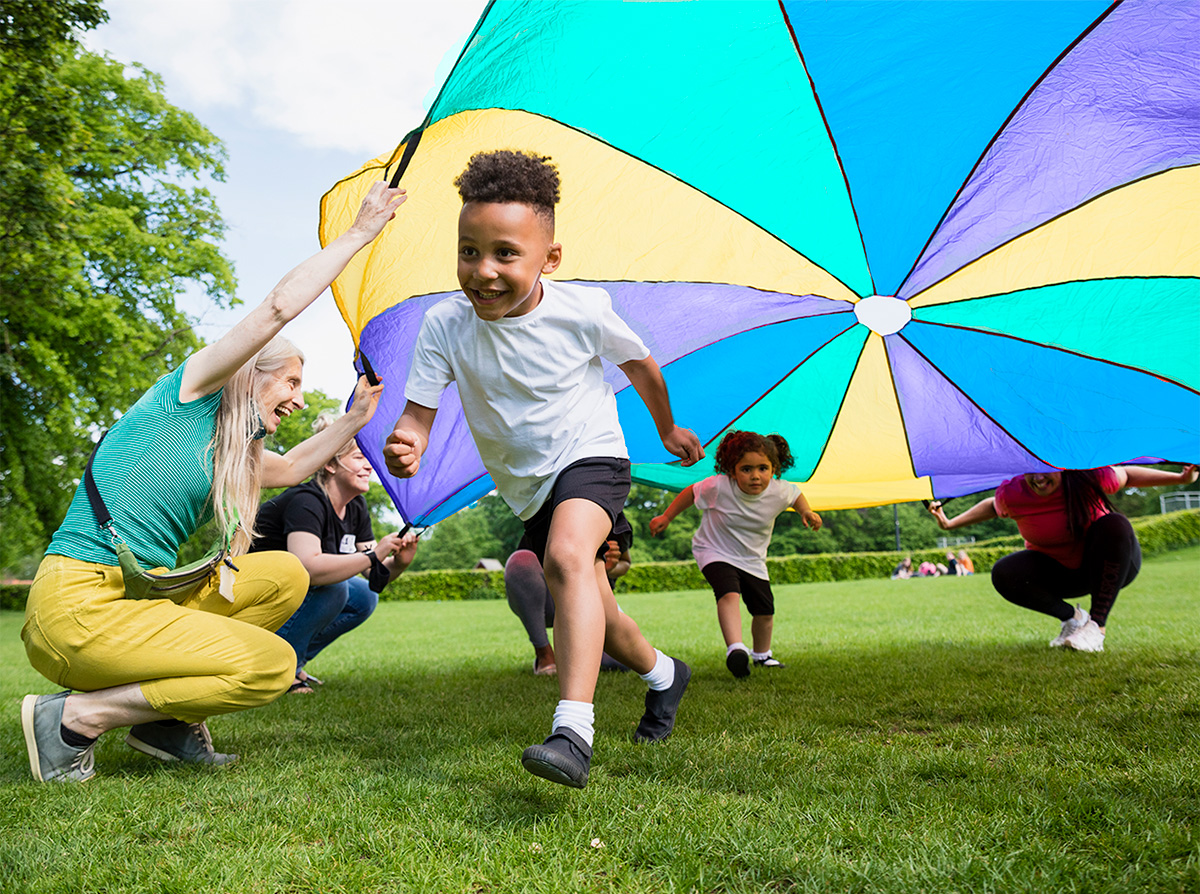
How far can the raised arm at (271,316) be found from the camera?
239 centimetres

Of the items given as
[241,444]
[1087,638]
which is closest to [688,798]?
[241,444]

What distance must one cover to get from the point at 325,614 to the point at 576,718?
8.38ft

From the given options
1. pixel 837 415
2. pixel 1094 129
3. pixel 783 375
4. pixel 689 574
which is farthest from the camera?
pixel 689 574

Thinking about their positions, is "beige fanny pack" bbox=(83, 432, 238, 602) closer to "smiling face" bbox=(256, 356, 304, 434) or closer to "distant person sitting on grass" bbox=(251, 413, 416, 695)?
"smiling face" bbox=(256, 356, 304, 434)

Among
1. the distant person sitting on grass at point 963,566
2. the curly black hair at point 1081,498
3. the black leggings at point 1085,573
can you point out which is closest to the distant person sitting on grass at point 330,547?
the black leggings at point 1085,573

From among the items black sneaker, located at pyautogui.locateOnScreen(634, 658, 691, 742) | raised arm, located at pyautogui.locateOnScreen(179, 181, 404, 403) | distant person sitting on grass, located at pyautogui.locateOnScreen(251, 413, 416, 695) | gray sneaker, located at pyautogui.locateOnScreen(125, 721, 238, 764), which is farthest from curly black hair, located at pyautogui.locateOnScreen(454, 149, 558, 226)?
gray sneaker, located at pyautogui.locateOnScreen(125, 721, 238, 764)

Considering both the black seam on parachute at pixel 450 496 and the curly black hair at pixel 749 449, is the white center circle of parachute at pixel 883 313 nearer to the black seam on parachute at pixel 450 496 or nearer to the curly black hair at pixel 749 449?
the curly black hair at pixel 749 449

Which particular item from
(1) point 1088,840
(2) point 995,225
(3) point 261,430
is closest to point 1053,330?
(2) point 995,225

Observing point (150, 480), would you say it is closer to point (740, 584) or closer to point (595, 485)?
point (595, 485)

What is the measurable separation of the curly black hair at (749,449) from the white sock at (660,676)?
2081 millimetres

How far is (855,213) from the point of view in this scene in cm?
374

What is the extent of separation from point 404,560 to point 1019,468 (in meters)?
3.62

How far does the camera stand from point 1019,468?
4.96 meters

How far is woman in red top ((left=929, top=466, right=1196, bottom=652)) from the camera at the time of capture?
183 inches
